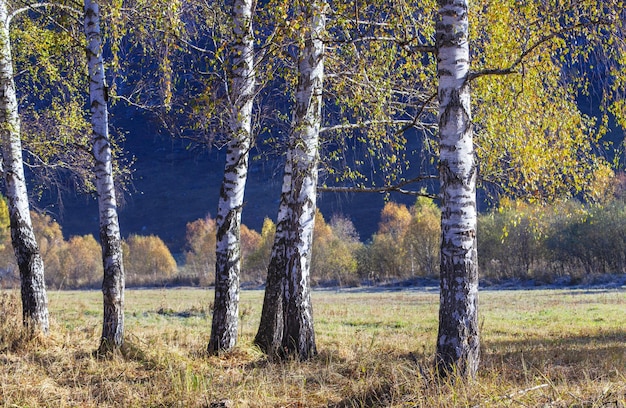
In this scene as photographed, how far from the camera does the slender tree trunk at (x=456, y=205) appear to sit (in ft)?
19.6

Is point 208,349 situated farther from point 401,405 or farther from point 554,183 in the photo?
point 554,183

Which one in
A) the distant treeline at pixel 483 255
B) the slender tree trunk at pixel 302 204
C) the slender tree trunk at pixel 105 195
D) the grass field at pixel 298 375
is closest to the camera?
the grass field at pixel 298 375

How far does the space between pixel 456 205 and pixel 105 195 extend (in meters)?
5.69

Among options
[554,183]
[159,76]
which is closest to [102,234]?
[159,76]

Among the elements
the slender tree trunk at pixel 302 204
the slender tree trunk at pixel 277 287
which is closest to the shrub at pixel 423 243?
the slender tree trunk at pixel 277 287

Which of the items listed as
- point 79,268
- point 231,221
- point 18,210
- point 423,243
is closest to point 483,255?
point 423,243

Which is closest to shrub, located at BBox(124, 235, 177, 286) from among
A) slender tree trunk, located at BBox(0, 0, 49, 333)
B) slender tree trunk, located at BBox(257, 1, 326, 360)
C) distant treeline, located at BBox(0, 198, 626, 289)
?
distant treeline, located at BBox(0, 198, 626, 289)

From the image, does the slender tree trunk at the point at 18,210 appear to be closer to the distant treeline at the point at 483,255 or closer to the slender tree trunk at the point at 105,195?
the slender tree trunk at the point at 105,195

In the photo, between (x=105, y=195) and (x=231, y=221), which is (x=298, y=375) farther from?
(x=105, y=195)

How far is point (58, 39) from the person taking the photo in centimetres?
1102

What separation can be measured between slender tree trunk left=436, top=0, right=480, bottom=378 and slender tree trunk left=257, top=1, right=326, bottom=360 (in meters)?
2.65

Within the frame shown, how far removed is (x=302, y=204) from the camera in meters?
8.79

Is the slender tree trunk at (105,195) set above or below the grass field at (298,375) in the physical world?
above

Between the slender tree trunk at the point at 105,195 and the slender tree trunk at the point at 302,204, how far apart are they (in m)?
2.43
